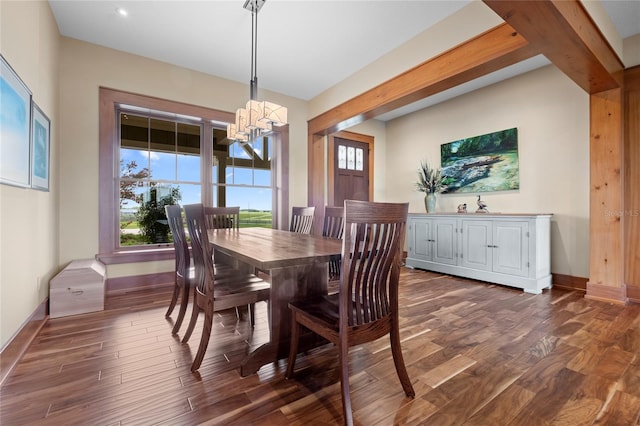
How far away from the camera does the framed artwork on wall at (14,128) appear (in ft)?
5.45

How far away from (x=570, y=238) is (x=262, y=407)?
408cm

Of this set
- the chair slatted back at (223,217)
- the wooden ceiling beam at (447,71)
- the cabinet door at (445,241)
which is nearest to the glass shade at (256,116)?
the chair slatted back at (223,217)

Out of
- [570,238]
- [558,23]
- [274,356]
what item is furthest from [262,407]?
[570,238]

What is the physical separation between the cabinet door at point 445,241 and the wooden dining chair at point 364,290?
3.05 m

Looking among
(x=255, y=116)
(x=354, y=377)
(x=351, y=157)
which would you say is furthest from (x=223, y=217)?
(x=351, y=157)

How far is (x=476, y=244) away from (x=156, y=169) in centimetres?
445

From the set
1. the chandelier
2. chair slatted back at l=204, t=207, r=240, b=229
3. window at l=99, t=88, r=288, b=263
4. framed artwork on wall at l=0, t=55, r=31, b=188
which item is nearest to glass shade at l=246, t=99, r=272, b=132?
the chandelier

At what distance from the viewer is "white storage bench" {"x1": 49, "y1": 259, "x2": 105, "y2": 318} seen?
8.43 ft

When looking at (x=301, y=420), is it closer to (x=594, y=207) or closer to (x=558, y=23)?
(x=558, y=23)

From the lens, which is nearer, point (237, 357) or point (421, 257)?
point (237, 357)

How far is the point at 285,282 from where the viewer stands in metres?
1.83

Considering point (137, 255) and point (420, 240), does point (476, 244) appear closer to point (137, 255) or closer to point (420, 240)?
point (420, 240)

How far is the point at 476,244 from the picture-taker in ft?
12.8

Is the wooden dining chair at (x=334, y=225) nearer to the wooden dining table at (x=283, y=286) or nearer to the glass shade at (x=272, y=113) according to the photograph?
the wooden dining table at (x=283, y=286)
